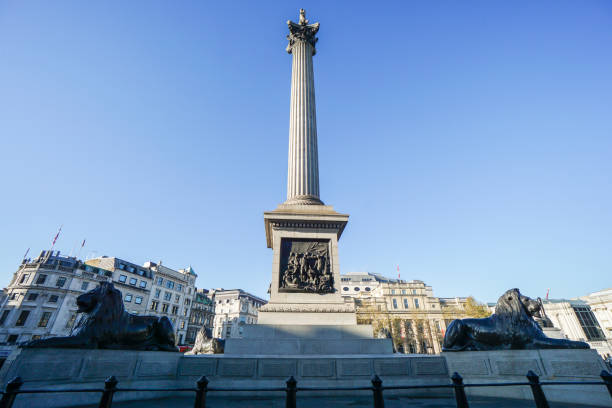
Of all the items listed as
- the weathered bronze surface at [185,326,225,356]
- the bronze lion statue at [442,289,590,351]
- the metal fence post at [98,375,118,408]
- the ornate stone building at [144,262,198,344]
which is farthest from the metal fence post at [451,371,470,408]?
the ornate stone building at [144,262,198,344]

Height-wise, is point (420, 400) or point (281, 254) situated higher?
point (281, 254)

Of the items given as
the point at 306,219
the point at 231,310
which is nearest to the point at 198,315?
the point at 231,310

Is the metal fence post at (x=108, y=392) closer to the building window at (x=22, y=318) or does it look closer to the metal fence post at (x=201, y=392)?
the metal fence post at (x=201, y=392)

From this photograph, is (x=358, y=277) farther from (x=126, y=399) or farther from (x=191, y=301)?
(x=126, y=399)

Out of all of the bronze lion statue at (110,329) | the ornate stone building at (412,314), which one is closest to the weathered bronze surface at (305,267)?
the bronze lion statue at (110,329)

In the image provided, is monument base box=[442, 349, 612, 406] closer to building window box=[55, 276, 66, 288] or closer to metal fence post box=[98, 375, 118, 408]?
metal fence post box=[98, 375, 118, 408]

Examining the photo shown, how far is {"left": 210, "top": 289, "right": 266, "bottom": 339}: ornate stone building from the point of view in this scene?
3215 inches

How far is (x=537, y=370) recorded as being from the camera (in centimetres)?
636

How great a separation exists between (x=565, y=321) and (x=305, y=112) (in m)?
67.3

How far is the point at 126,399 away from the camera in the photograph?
637 centimetres

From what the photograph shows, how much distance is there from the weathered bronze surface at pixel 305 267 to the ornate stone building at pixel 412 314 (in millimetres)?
49990

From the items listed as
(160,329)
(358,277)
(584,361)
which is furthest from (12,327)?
(358,277)


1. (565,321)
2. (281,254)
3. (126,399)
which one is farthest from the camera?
(565,321)

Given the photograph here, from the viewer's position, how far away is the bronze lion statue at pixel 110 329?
20.7 ft
